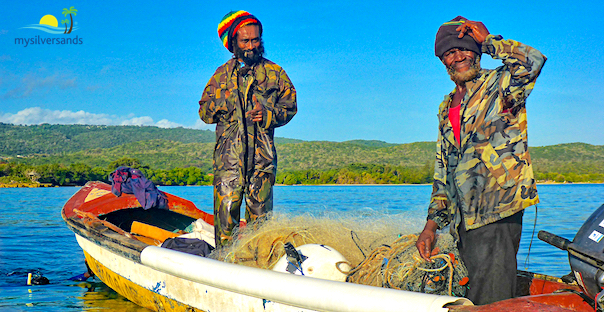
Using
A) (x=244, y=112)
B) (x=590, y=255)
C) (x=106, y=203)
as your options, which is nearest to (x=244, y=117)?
(x=244, y=112)

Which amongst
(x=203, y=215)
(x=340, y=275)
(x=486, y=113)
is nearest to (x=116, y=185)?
(x=203, y=215)

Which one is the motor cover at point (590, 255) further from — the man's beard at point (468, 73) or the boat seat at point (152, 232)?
the boat seat at point (152, 232)

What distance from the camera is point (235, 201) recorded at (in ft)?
14.3

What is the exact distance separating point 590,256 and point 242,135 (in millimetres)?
2871

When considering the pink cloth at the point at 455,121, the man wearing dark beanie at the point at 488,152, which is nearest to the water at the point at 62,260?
the man wearing dark beanie at the point at 488,152

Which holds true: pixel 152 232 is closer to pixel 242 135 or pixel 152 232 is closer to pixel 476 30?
pixel 242 135

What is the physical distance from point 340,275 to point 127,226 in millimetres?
5063

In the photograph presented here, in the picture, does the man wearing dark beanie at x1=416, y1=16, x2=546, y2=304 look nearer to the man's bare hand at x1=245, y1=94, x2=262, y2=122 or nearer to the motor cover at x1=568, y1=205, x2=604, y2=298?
the motor cover at x1=568, y1=205, x2=604, y2=298

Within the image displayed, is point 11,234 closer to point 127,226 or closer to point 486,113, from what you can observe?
point 127,226

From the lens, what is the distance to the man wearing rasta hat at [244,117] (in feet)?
14.3

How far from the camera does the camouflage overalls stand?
4.37m

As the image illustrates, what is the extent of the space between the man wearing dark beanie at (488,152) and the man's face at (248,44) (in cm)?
203

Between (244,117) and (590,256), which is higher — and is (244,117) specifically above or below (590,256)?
above

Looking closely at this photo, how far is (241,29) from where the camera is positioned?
4301mm
